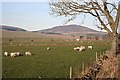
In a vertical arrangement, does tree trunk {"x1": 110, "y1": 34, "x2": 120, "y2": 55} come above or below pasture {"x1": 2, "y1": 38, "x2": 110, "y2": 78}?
above

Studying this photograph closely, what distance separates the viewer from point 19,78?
18.6m

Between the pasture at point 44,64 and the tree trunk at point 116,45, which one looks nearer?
the pasture at point 44,64

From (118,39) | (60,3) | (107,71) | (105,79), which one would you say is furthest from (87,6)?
(105,79)

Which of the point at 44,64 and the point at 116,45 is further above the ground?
the point at 116,45

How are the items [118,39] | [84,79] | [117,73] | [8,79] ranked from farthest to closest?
[118,39] → [8,79] → [117,73] → [84,79]

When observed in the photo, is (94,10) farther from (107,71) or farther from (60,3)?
(107,71)

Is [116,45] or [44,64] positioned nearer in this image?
[116,45]

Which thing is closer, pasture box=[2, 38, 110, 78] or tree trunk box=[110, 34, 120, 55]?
pasture box=[2, 38, 110, 78]

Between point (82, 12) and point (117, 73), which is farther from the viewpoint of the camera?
point (82, 12)

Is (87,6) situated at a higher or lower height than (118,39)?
higher

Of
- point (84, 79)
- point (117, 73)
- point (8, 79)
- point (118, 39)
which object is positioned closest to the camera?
point (84, 79)

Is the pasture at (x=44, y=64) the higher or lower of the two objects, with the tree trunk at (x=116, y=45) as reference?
lower

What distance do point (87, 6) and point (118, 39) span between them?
5.07m

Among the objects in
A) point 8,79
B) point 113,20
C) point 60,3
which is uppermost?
point 60,3
